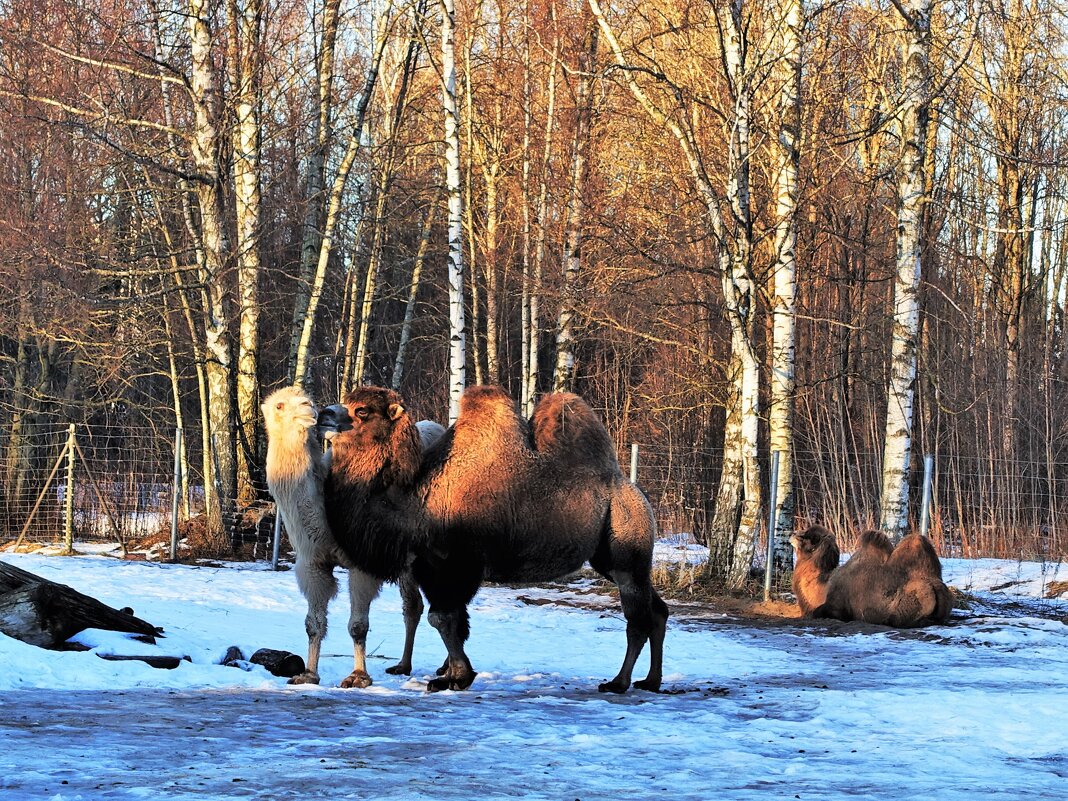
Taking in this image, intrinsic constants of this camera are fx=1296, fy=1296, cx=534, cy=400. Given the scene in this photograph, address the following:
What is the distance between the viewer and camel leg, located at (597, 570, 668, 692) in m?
8.74

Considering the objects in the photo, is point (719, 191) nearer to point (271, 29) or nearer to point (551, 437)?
point (271, 29)

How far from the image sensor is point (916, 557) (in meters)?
12.9

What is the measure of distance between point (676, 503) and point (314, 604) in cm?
1212

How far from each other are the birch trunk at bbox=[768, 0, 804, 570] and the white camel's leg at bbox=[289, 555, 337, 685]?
27.8ft

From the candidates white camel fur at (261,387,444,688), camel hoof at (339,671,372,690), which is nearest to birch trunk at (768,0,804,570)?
white camel fur at (261,387,444,688)

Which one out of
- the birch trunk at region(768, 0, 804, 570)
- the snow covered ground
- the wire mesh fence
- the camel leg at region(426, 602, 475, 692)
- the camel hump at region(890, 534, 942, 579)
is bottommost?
the snow covered ground

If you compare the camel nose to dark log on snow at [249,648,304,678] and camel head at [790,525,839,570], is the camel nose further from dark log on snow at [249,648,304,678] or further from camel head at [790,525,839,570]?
camel head at [790,525,839,570]

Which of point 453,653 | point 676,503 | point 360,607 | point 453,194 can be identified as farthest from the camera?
point 676,503

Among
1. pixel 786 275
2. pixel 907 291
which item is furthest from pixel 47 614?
pixel 907 291

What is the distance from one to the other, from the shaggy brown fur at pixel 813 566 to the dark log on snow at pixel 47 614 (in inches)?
286

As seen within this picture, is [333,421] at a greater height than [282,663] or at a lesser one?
greater

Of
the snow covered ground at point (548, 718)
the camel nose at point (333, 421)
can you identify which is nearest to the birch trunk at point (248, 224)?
the snow covered ground at point (548, 718)

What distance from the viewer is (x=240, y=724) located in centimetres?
657

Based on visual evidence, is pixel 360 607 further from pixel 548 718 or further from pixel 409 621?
pixel 548 718
